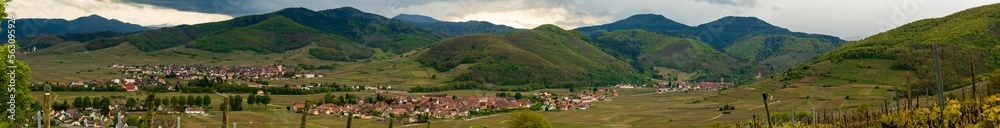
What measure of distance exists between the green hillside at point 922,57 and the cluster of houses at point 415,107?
209 ft

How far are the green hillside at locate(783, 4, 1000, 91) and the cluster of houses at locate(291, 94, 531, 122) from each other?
2506 inches

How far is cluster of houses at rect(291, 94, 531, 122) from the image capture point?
128m

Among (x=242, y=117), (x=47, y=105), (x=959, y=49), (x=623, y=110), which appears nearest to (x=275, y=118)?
(x=242, y=117)

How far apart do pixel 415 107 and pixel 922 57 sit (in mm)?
98338

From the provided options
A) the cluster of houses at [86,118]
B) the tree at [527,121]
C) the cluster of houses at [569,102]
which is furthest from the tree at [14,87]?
the cluster of houses at [569,102]

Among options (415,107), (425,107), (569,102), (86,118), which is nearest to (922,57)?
(569,102)

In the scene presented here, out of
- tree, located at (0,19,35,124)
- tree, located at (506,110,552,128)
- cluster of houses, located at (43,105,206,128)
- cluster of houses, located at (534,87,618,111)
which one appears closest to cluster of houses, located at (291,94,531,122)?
cluster of houses, located at (534,87,618,111)

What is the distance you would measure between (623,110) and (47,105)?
13284 cm

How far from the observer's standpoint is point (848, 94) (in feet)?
408

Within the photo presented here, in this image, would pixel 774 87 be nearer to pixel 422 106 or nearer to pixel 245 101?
pixel 422 106

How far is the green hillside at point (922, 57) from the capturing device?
135m

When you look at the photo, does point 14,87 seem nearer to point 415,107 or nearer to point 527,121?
point 527,121

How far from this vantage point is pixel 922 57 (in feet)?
478

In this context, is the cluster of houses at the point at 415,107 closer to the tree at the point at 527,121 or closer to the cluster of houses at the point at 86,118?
the cluster of houses at the point at 86,118
